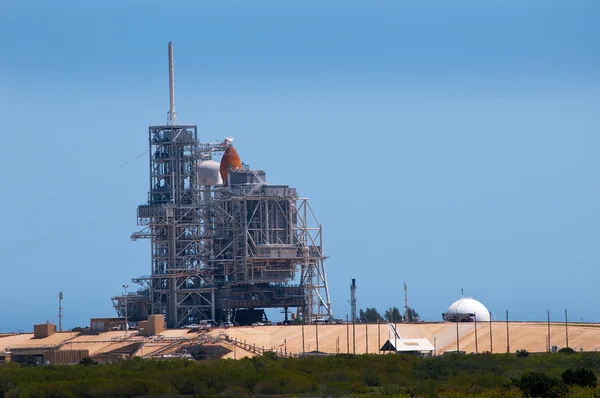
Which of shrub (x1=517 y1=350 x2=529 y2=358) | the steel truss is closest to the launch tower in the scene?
the steel truss

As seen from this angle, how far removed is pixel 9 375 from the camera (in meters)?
125

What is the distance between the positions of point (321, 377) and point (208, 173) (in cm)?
4852

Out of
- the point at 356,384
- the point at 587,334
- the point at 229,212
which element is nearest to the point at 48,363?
the point at 229,212

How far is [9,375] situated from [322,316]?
4203 centimetres

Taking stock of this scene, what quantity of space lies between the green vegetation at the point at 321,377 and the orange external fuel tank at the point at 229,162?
35.3 m

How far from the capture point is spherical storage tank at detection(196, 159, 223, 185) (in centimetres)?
16462

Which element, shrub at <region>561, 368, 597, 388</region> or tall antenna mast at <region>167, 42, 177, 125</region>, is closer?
shrub at <region>561, 368, 597, 388</region>

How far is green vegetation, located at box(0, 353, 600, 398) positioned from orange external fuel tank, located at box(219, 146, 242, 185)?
35.3m

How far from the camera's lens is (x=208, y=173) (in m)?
165

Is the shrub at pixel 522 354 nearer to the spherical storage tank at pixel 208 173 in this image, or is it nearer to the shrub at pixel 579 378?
the shrub at pixel 579 378

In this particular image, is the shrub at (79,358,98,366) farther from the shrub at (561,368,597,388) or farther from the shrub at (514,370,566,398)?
the shrub at (561,368,597,388)

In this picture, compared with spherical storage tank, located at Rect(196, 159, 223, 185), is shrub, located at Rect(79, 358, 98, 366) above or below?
below

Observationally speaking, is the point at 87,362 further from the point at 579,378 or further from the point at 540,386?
the point at 579,378

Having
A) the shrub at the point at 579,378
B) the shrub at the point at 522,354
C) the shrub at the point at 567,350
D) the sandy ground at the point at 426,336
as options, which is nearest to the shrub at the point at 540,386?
the shrub at the point at 579,378
